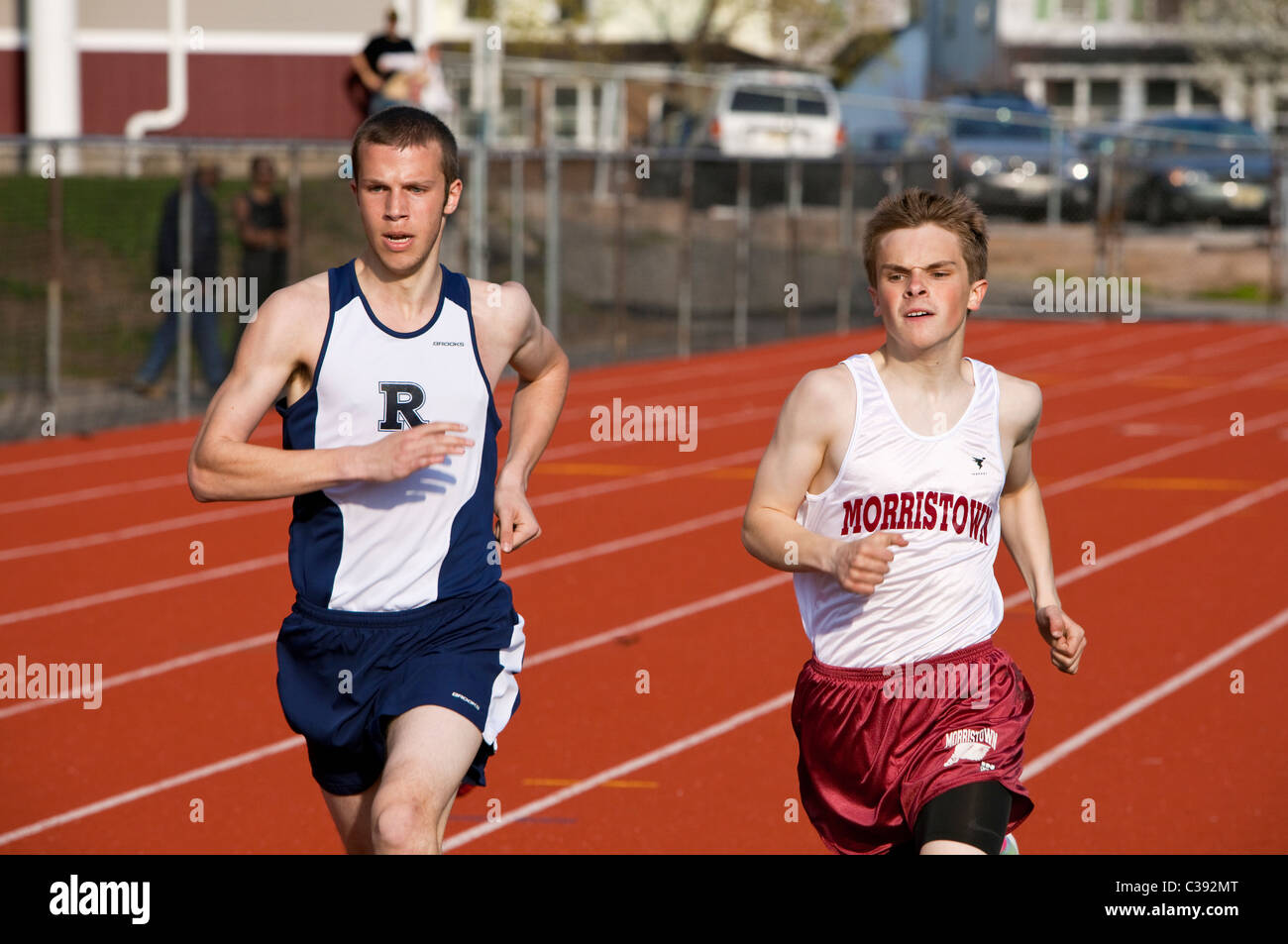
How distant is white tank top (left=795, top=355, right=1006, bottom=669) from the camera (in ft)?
13.2

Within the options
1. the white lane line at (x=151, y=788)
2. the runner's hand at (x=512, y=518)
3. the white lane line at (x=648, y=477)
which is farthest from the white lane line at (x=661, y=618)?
the runner's hand at (x=512, y=518)

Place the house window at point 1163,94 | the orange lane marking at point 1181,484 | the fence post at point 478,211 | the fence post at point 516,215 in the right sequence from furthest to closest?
the house window at point 1163,94, the fence post at point 516,215, the fence post at point 478,211, the orange lane marking at point 1181,484

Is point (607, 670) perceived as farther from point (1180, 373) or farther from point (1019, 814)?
point (1180, 373)

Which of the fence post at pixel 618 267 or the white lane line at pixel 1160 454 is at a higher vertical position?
the fence post at pixel 618 267

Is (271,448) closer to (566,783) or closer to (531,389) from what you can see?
(531,389)

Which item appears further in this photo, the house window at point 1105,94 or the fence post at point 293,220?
the house window at point 1105,94

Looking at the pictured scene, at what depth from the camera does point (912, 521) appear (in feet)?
13.2

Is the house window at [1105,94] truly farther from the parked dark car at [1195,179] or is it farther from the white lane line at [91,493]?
the white lane line at [91,493]

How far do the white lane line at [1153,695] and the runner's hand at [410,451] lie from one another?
11.2ft

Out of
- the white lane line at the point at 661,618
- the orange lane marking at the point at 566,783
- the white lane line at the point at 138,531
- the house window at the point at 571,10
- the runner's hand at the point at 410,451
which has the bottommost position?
the white lane line at the point at 138,531

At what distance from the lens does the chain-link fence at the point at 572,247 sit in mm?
15562

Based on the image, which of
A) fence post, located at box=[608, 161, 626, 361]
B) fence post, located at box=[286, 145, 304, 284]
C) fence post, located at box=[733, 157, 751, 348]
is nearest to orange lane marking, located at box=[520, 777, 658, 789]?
fence post, located at box=[286, 145, 304, 284]

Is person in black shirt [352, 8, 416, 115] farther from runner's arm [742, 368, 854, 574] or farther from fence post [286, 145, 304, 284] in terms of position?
runner's arm [742, 368, 854, 574]

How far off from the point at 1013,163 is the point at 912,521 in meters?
24.4
